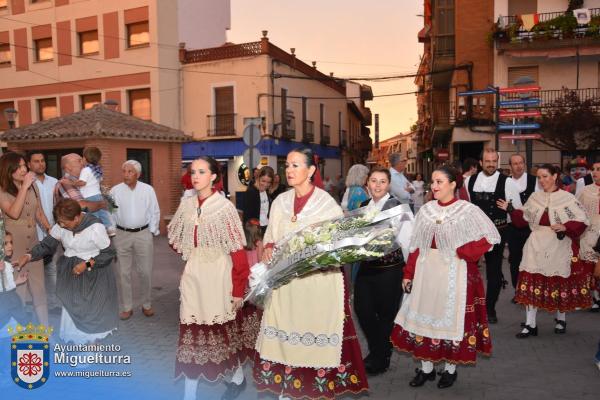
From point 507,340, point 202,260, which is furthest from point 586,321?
point 202,260

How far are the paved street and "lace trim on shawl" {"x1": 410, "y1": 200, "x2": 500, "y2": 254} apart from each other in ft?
4.39

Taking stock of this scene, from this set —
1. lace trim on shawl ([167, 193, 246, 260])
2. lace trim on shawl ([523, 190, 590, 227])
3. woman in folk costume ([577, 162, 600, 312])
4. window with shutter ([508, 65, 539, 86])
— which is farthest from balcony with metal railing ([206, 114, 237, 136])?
Result: lace trim on shawl ([167, 193, 246, 260])

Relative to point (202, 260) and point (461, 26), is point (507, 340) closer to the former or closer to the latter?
point (202, 260)

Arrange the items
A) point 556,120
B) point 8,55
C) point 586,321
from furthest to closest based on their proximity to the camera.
Answer: point 8,55 < point 556,120 < point 586,321

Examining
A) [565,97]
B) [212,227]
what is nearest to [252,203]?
[212,227]

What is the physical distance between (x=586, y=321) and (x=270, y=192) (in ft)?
17.4

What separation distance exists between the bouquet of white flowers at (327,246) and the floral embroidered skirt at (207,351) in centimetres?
56

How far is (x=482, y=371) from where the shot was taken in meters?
5.30

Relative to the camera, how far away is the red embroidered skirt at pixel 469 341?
467 centimetres

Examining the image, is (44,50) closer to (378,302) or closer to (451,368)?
(378,302)

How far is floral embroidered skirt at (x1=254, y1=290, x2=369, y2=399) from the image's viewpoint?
12.9ft

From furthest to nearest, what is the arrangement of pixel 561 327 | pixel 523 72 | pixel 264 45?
pixel 264 45 → pixel 523 72 → pixel 561 327

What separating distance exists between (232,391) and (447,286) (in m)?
2.13

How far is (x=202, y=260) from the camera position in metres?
4.46
